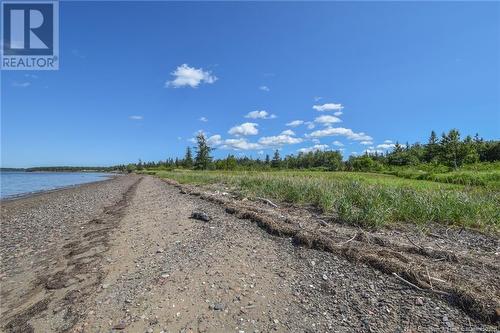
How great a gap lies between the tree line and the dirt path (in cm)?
6056

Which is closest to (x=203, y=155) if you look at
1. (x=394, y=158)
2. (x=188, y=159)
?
(x=188, y=159)

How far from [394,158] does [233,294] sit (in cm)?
9270

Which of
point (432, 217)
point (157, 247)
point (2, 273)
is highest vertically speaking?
point (432, 217)

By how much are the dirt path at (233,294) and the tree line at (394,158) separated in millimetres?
60558

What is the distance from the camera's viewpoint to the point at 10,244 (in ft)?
28.3

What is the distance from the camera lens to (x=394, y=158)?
84.7 metres

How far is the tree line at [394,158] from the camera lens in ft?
199

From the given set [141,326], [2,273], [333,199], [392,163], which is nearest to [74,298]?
[141,326]

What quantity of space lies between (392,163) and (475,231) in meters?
87.4

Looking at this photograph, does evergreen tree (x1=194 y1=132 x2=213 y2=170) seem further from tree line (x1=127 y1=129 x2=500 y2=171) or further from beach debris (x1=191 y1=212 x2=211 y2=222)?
beach debris (x1=191 y1=212 x2=211 y2=222)

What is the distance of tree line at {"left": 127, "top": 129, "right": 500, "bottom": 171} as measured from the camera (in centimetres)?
6053

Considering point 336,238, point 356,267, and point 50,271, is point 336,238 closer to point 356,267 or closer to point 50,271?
point 356,267

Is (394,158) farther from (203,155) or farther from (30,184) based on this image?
(30,184)

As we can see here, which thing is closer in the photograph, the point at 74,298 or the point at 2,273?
the point at 74,298
